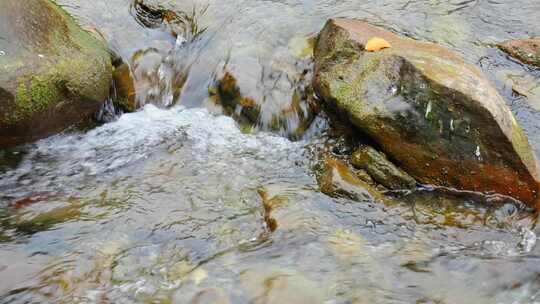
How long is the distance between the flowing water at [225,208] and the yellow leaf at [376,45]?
735 millimetres

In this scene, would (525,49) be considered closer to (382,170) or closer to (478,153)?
(478,153)

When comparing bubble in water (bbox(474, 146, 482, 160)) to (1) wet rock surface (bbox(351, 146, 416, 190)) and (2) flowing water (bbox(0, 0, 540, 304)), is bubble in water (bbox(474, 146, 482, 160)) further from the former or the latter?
(1) wet rock surface (bbox(351, 146, 416, 190))

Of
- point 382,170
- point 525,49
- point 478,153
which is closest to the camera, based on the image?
point 478,153

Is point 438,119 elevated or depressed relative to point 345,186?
elevated

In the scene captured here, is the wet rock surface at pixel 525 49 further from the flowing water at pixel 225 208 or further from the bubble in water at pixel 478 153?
the bubble in water at pixel 478 153

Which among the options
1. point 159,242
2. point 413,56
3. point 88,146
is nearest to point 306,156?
point 413,56

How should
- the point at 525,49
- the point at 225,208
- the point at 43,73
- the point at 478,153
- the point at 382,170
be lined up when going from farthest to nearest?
the point at 525,49 < the point at 43,73 < the point at 382,170 < the point at 478,153 < the point at 225,208

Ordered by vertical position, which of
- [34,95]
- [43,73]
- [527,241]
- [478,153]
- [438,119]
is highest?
[43,73]

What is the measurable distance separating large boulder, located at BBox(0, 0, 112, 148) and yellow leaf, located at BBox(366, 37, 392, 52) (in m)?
2.54

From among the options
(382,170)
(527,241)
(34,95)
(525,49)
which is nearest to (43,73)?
(34,95)

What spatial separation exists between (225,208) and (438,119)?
1.87 metres

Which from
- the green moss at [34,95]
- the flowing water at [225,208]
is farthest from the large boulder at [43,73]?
the flowing water at [225,208]

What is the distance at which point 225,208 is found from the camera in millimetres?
4234

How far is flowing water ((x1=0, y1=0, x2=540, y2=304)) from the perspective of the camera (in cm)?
338
